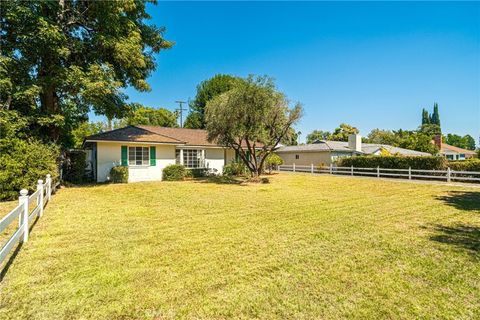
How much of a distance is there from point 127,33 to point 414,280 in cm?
1638

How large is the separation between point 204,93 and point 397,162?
25403 mm

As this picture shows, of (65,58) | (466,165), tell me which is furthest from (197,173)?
(466,165)

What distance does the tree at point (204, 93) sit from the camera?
34.8m

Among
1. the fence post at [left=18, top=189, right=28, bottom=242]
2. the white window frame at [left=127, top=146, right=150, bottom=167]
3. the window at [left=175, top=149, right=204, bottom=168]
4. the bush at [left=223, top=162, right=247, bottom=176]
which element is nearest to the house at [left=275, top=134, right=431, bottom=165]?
the bush at [left=223, top=162, right=247, bottom=176]

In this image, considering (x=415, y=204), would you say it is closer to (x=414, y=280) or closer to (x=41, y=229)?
(x=414, y=280)

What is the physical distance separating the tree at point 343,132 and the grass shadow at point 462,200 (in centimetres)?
3990

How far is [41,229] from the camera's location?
20.3ft

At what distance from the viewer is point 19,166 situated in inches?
385

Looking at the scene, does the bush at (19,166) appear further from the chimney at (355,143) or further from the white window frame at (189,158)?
the chimney at (355,143)

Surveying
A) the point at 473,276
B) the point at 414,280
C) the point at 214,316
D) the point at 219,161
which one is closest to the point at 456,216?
the point at 473,276

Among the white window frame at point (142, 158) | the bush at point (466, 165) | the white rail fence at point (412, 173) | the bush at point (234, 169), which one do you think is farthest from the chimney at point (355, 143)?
the white window frame at point (142, 158)

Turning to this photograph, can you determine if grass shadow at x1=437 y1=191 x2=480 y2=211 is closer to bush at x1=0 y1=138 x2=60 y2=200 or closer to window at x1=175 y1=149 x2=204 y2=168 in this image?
window at x1=175 y1=149 x2=204 y2=168

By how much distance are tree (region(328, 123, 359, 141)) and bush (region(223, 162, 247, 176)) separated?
34.9m

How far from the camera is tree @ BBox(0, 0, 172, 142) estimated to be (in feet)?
36.4
